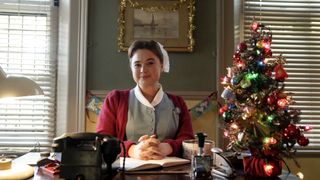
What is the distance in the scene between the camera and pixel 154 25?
8.11 ft

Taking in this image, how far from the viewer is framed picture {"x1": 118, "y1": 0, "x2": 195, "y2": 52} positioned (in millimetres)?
2455

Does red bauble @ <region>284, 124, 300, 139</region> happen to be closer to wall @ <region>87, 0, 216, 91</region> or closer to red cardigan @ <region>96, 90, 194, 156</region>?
red cardigan @ <region>96, 90, 194, 156</region>

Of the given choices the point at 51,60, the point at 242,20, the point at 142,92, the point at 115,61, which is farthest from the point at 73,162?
the point at 242,20

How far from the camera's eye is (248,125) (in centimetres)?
139

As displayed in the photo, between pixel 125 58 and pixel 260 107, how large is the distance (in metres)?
1.28

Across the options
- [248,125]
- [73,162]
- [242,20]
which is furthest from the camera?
[242,20]

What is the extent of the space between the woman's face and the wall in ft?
1.88

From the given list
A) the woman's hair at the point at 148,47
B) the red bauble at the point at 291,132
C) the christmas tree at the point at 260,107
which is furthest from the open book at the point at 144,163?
the woman's hair at the point at 148,47

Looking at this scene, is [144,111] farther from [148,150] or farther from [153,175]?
[153,175]

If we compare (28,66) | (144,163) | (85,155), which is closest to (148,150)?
(144,163)

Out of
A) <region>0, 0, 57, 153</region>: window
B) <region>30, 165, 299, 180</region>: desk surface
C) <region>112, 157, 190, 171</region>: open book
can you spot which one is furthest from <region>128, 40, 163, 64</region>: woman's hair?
<region>0, 0, 57, 153</region>: window

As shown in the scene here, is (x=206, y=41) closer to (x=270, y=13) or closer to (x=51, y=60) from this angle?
(x=270, y=13)

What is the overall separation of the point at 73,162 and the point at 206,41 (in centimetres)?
164

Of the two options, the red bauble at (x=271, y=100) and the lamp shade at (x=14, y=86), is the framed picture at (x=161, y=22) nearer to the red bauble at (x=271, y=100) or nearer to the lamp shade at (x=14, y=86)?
the red bauble at (x=271, y=100)
